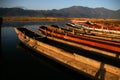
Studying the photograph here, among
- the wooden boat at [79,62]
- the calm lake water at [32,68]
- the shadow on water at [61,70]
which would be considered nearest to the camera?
the wooden boat at [79,62]

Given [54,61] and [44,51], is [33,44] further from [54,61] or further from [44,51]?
[54,61]

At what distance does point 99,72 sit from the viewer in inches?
441

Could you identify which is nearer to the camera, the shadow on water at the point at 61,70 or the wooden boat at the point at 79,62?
the wooden boat at the point at 79,62

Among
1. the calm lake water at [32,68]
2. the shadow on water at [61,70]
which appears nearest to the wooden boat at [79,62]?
the shadow on water at [61,70]

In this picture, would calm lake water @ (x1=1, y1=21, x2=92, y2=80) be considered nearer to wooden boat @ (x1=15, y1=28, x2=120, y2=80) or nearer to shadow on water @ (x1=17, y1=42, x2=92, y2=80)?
shadow on water @ (x1=17, y1=42, x2=92, y2=80)

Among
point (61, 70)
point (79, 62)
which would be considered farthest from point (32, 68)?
point (79, 62)

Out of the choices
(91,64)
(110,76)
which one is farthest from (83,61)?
(110,76)

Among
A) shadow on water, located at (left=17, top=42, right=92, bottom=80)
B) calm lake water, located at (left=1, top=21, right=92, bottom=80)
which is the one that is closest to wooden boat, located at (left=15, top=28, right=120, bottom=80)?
shadow on water, located at (left=17, top=42, right=92, bottom=80)

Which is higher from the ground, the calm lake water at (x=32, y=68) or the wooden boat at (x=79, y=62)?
the wooden boat at (x=79, y=62)

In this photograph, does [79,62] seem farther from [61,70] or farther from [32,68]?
[32,68]

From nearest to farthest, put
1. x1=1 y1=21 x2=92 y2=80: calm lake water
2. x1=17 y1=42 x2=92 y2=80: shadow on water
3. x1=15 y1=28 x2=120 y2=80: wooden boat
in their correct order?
x1=15 y1=28 x2=120 y2=80: wooden boat → x1=17 y1=42 x2=92 y2=80: shadow on water → x1=1 y1=21 x2=92 y2=80: calm lake water

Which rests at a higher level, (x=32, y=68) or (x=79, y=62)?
(x=79, y=62)

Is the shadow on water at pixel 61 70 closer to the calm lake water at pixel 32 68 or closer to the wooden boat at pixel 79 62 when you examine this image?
the calm lake water at pixel 32 68

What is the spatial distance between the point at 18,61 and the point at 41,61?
266 centimetres
